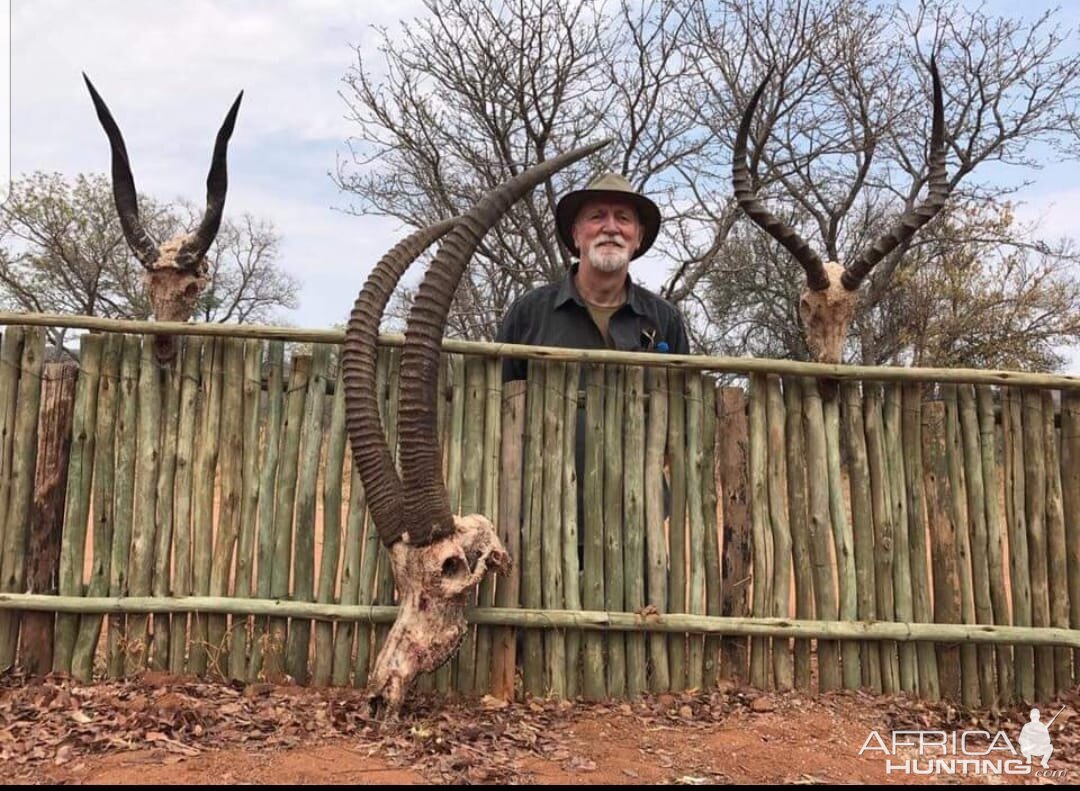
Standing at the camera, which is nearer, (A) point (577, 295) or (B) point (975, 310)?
(A) point (577, 295)

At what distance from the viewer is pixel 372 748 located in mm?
3266

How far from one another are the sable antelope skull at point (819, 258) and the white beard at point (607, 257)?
691 millimetres

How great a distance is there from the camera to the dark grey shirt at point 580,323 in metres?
4.62

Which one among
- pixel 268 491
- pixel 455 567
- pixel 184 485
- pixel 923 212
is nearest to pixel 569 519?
pixel 455 567

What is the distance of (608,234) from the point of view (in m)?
4.58

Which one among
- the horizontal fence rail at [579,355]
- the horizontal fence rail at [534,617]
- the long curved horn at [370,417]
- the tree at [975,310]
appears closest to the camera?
the long curved horn at [370,417]

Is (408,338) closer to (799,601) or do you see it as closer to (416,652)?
(416,652)

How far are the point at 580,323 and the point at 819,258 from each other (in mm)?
1326

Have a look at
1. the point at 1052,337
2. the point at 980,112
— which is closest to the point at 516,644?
the point at 980,112

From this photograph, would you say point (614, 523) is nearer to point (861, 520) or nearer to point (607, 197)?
point (861, 520)

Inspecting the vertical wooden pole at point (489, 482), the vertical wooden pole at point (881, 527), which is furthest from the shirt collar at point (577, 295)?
the vertical wooden pole at point (881, 527)

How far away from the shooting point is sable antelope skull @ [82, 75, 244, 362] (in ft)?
13.8

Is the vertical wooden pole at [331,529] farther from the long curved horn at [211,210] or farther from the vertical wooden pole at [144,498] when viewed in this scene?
the long curved horn at [211,210]

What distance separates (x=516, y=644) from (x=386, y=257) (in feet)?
6.71
